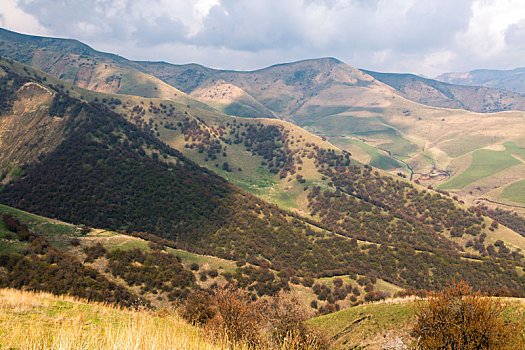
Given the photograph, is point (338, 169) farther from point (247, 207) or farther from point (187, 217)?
point (187, 217)

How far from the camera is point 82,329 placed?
10656 millimetres

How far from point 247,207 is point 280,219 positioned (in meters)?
10.2

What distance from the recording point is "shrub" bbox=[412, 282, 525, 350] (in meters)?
9.21

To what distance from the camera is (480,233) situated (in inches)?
3253

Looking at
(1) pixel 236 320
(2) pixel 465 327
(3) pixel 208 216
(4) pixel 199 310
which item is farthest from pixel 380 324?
(3) pixel 208 216

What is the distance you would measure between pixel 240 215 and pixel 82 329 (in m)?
58.9

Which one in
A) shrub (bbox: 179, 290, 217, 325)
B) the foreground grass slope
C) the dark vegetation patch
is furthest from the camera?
the dark vegetation patch

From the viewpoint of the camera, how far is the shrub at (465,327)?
30.2 ft

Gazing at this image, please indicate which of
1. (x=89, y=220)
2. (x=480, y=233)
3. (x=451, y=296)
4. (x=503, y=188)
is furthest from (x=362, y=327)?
(x=503, y=188)

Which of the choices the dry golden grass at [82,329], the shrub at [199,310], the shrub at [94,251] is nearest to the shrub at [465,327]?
the dry golden grass at [82,329]

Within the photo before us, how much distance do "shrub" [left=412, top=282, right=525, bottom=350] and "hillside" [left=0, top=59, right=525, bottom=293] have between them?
120 feet

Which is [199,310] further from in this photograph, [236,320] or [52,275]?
[52,275]

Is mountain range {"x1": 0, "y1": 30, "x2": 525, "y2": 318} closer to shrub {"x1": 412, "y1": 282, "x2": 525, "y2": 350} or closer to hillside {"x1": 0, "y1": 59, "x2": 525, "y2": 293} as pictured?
hillside {"x1": 0, "y1": 59, "x2": 525, "y2": 293}

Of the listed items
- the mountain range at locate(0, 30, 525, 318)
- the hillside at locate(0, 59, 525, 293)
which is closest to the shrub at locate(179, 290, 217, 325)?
the mountain range at locate(0, 30, 525, 318)
